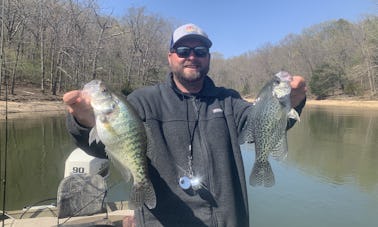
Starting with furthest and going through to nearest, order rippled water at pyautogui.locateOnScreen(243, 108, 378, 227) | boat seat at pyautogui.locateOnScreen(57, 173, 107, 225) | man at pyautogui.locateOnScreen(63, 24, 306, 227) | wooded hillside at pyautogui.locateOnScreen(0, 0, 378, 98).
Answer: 1. wooded hillside at pyautogui.locateOnScreen(0, 0, 378, 98)
2. rippled water at pyautogui.locateOnScreen(243, 108, 378, 227)
3. boat seat at pyautogui.locateOnScreen(57, 173, 107, 225)
4. man at pyautogui.locateOnScreen(63, 24, 306, 227)

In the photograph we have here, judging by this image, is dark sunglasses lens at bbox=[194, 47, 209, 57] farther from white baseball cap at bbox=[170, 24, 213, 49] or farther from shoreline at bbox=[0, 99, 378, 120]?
shoreline at bbox=[0, 99, 378, 120]

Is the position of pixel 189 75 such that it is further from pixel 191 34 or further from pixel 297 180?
pixel 297 180

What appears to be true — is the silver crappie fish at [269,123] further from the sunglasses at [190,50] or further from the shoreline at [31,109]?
the shoreline at [31,109]

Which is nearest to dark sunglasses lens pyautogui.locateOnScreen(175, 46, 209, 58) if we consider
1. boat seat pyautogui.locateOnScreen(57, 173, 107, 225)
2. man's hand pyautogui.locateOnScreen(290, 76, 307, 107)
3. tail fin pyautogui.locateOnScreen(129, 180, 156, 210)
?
man's hand pyautogui.locateOnScreen(290, 76, 307, 107)

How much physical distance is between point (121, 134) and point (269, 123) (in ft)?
3.23

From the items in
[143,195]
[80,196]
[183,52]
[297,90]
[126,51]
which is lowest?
[80,196]

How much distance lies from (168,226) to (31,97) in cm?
3064

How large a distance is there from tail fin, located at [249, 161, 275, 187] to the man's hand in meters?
0.49

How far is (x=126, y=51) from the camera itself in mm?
51375

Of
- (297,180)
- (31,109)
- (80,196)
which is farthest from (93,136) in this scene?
(31,109)

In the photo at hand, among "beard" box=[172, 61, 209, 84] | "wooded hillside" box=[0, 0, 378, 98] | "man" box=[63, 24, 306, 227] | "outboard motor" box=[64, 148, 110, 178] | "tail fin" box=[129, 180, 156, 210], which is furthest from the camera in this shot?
"wooded hillside" box=[0, 0, 378, 98]

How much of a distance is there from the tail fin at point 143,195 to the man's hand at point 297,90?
3.61 ft

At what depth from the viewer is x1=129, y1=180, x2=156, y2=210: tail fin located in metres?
2.56

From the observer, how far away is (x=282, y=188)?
403 inches
